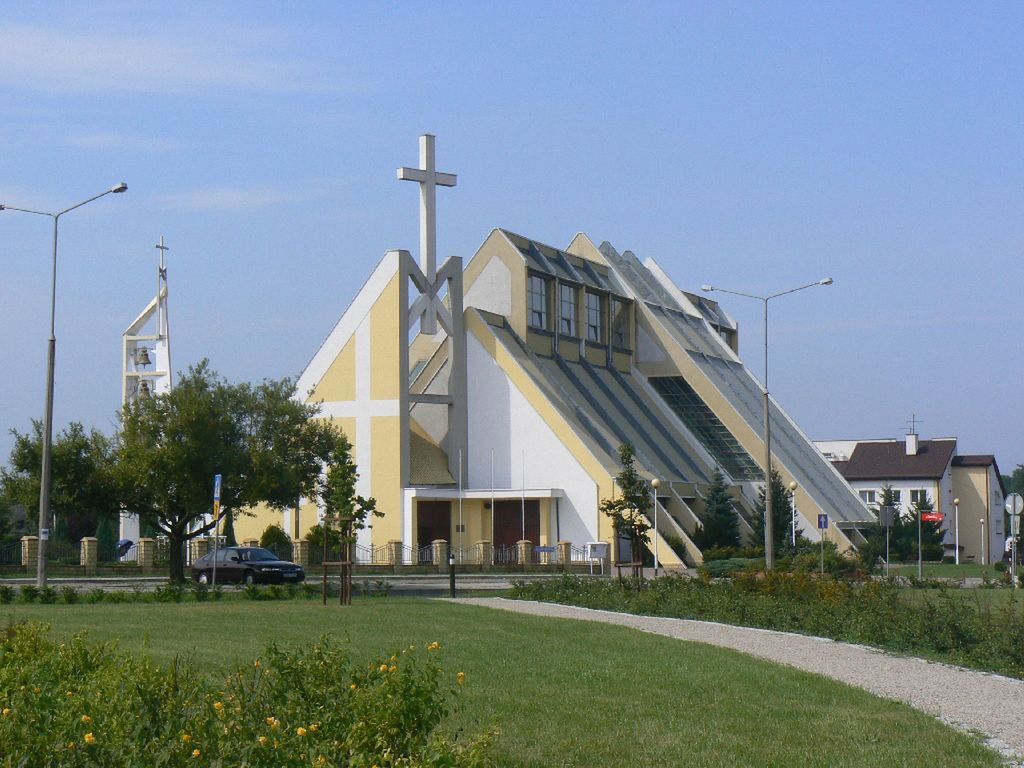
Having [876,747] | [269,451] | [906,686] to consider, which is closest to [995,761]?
[876,747]

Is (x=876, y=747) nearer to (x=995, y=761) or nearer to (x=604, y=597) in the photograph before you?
(x=995, y=761)

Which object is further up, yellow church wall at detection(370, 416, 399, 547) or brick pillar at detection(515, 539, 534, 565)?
yellow church wall at detection(370, 416, 399, 547)

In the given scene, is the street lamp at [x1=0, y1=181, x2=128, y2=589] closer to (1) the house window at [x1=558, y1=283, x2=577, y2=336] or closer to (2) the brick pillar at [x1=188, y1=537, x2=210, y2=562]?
(2) the brick pillar at [x1=188, y1=537, x2=210, y2=562]

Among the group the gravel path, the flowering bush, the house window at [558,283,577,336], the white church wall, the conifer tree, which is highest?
the house window at [558,283,577,336]

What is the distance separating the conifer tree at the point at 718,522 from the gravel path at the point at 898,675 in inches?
1629

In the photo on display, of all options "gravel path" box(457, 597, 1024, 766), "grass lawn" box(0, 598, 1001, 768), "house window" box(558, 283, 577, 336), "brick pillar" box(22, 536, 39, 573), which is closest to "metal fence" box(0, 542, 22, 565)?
"brick pillar" box(22, 536, 39, 573)

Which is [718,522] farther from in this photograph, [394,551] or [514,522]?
[394,551]

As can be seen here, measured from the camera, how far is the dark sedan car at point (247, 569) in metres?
42.5

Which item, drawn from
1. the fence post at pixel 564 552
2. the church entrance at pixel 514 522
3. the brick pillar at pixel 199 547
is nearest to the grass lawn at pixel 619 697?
the brick pillar at pixel 199 547

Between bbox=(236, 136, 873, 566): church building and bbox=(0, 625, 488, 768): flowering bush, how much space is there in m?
47.1

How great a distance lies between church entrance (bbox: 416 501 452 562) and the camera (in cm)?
6241

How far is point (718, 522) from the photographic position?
6588 centimetres

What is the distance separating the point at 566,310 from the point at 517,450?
11954 mm

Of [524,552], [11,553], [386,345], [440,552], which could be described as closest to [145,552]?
[11,553]
